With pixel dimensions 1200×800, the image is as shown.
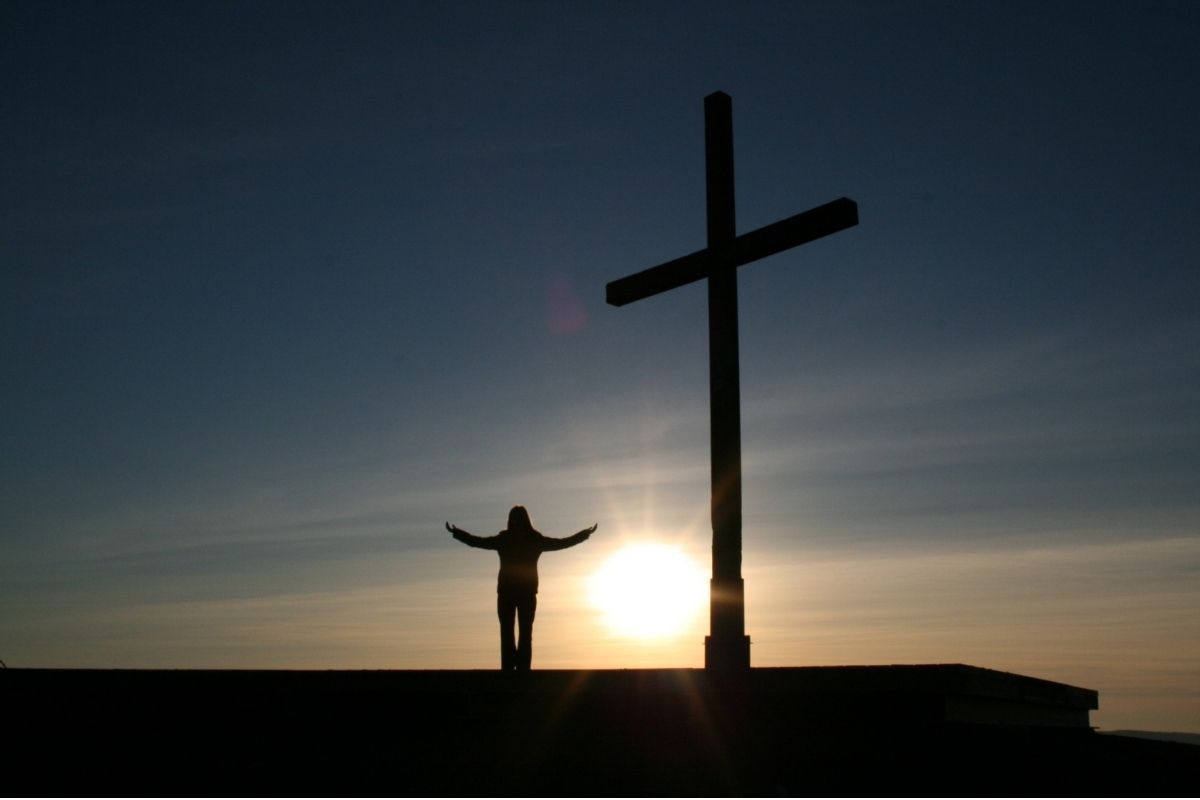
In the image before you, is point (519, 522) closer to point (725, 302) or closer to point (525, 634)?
point (525, 634)

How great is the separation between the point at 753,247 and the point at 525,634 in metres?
4.58

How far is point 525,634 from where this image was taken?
38.5 ft

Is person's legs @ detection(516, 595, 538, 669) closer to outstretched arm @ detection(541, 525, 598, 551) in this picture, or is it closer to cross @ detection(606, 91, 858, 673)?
outstretched arm @ detection(541, 525, 598, 551)

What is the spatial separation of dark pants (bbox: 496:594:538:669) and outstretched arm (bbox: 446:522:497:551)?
0.54 metres

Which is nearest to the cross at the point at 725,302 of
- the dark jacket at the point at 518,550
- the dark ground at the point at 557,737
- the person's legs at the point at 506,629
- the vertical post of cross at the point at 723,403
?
the vertical post of cross at the point at 723,403

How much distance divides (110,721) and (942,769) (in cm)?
666

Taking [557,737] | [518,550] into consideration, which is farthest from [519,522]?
[557,737]

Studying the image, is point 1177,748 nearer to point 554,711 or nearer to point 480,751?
point 554,711

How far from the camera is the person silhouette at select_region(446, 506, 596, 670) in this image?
38.7ft

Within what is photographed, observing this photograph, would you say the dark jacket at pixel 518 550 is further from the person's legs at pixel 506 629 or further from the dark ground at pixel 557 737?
the dark ground at pixel 557 737

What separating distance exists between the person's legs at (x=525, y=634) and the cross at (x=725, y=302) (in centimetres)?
244

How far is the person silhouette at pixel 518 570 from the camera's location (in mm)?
11781

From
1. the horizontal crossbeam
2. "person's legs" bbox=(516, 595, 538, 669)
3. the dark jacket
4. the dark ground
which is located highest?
the horizontal crossbeam

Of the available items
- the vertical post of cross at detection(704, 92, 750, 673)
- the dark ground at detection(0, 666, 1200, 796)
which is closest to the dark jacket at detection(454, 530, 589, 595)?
the vertical post of cross at detection(704, 92, 750, 673)
